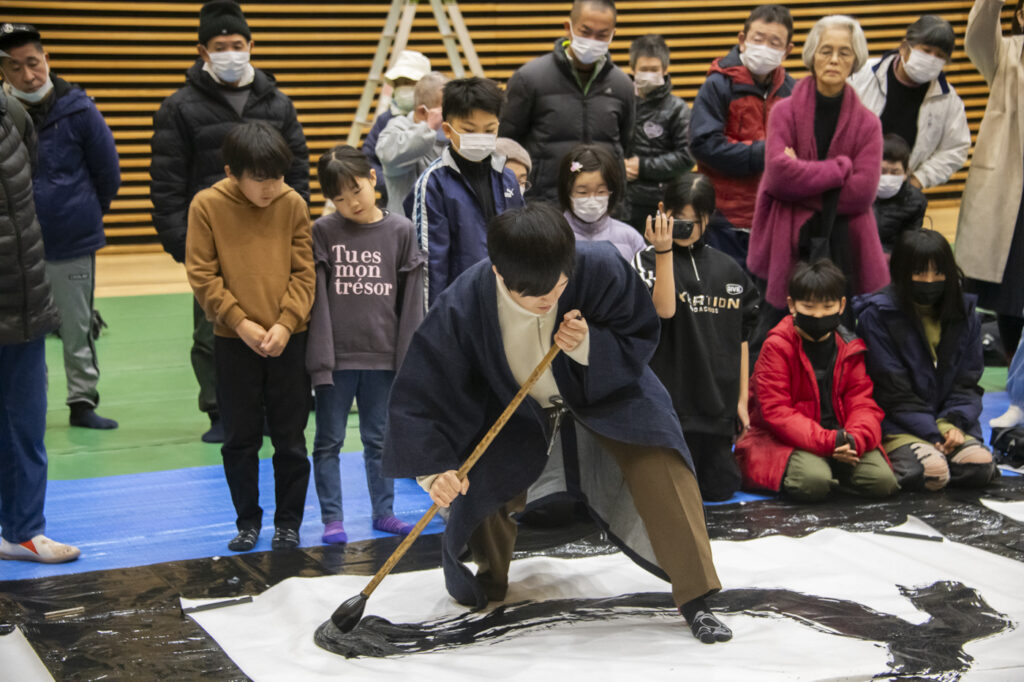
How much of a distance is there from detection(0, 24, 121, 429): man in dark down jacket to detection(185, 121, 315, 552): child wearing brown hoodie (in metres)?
1.59

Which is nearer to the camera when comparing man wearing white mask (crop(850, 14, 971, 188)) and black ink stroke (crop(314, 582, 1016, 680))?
black ink stroke (crop(314, 582, 1016, 680))

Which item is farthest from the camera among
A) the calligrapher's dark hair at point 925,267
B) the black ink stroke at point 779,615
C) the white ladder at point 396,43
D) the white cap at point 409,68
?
the white ladder at point 396,43

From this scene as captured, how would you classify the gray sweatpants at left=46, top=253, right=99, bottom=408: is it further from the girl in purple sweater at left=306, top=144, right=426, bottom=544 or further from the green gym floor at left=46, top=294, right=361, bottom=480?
the girl in purple sweater at left=306, top=144, right=426, bottom=544

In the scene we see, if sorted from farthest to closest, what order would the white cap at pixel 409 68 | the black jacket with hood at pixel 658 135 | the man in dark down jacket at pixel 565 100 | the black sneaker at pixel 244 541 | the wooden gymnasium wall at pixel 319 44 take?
the wooden gymnasium wall at pixel 319 44 → the black jacket with hood at pixel 658 135 → the white cap at pixel 409 68 → the man in dark down jacket at pixel 565 100 → the black sneaker at pixel 244 541

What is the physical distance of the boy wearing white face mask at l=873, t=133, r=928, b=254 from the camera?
471cm

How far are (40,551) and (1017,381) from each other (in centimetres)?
345

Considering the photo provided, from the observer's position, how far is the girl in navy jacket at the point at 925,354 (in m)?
3.91

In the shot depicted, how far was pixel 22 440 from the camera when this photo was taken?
10.7 feet

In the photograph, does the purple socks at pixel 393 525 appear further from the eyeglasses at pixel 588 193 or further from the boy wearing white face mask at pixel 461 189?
the eyeglasses at pixel 588 193

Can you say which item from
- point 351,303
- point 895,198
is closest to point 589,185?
point 351,303

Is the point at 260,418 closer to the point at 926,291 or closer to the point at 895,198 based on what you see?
the point at 926,291

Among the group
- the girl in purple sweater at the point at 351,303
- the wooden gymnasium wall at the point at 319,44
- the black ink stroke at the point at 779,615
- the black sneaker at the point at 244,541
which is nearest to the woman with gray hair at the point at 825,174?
the girl in purple sweater at the point at 351,303

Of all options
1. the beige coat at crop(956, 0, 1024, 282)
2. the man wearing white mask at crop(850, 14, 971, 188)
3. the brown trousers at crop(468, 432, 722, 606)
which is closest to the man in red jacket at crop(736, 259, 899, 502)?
the brown trousers at crop(468, 432, 722, 606)

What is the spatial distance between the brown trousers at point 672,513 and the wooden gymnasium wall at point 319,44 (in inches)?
262
